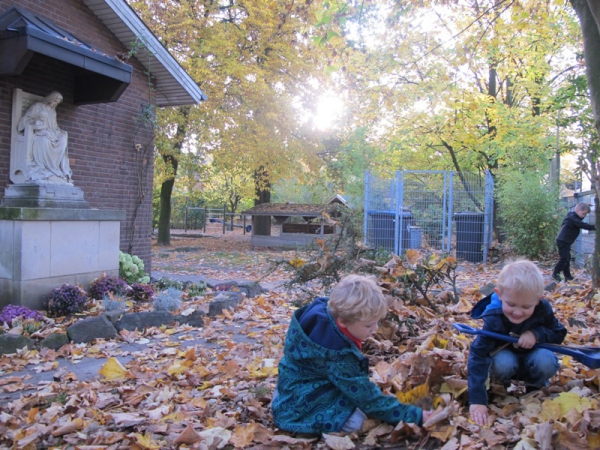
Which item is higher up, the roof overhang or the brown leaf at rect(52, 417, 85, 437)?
the roof overhang

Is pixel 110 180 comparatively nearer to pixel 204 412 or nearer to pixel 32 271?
pixel 32 271

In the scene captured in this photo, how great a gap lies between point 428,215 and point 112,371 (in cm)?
1230

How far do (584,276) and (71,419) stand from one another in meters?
9.39

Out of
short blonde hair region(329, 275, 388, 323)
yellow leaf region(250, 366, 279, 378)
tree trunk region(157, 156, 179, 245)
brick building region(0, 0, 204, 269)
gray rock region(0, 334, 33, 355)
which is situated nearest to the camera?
short blonde hair region(329, 275, 388, 323)

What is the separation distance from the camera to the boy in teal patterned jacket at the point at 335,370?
2553 millimetres

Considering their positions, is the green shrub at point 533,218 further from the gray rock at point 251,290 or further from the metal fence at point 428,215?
the gray rock at point 251,290

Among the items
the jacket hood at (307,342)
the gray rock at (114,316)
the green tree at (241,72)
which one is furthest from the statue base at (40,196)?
the green tree at (241,72)

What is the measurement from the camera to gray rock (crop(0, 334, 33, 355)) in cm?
504

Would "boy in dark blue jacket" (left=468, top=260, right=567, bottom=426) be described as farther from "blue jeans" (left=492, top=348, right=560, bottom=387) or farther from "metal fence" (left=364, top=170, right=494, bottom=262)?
"metal fence" (left=364, top=170, right=494, bottom=262)

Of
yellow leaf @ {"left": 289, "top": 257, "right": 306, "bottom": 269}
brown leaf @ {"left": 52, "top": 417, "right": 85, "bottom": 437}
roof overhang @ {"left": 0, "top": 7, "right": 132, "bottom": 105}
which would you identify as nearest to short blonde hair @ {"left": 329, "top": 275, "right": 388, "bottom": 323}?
brown leaf @ {"left": 52, "top": 417, "right": 85, "bottom": 437}

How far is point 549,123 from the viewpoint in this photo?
17.0 metres

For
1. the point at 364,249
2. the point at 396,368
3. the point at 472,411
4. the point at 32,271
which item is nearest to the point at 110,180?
the point at 32,271

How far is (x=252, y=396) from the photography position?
3.35m

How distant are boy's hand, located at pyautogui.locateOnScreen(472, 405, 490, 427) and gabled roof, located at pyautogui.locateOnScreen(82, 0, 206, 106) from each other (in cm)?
914
